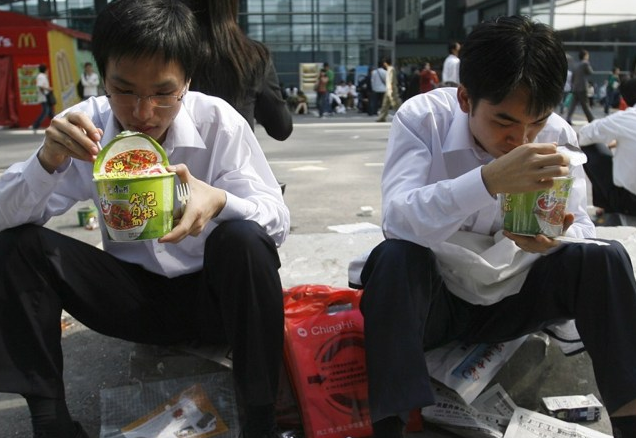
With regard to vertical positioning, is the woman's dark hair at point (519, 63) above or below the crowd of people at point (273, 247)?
above

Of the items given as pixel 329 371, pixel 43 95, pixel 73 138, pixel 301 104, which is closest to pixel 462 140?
pixel 329 371

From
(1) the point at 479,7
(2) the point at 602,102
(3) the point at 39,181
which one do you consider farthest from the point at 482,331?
(1) the point at 479,7

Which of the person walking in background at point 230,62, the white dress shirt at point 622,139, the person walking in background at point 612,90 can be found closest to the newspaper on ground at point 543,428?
the person walking in background at point 230,62

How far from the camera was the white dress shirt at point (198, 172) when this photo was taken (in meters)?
1.80

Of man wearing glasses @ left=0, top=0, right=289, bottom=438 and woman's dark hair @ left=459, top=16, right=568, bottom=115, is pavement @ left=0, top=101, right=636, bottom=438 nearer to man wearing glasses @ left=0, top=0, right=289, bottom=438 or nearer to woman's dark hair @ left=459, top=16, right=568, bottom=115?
man wearing glasses @ left=0, top=0, right=289, bottom=438

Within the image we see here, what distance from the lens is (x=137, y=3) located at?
67.6 inches

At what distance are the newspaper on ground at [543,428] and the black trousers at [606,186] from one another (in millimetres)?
2649

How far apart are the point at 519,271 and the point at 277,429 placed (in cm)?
79

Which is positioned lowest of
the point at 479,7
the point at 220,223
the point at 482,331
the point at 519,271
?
the point at 482,331

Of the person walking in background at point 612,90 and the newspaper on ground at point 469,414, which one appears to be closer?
the newspaper on ground at point 469,414

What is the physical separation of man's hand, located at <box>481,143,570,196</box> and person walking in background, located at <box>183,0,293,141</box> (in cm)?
140

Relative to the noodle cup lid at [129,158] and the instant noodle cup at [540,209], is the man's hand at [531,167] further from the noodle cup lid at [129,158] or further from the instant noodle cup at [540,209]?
the noodle cup lid at [129,158]

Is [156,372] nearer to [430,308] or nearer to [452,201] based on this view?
[430,308]

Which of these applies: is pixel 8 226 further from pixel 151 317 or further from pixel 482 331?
pixel 482 331
